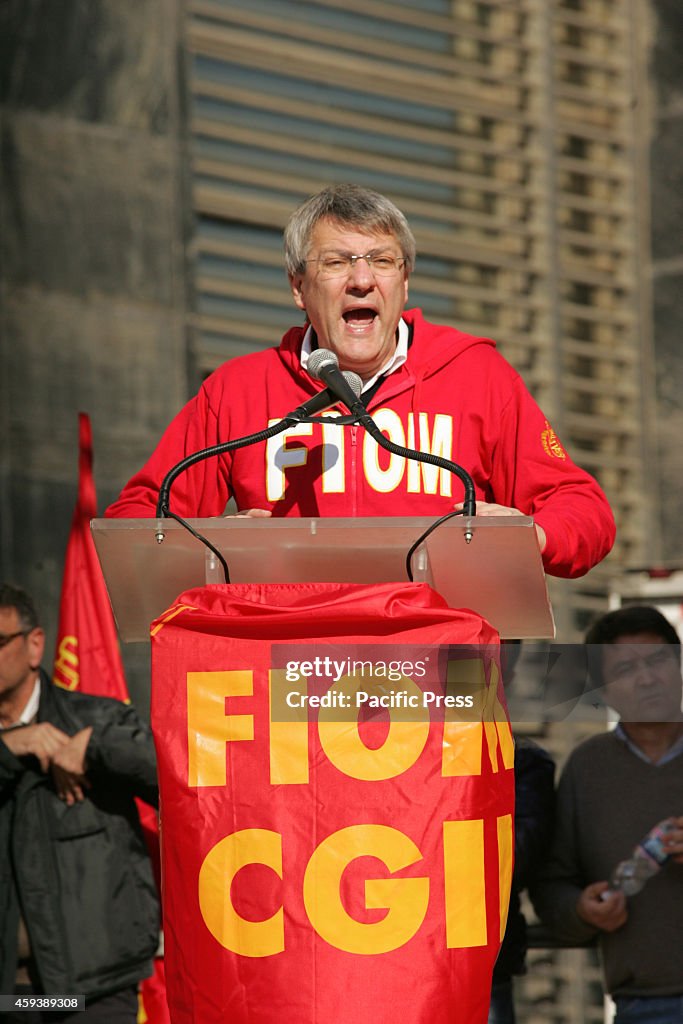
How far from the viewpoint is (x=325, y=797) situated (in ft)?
9.13

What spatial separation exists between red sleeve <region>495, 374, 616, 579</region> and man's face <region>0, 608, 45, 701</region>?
1.99 metres

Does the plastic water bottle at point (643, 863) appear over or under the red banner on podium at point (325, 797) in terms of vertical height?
under

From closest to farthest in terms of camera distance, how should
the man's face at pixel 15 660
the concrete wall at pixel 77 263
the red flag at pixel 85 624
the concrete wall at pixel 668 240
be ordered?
1. the man's face at pixel 15 660
2. the red flag at pixel 85 624
3. the concrete wall at pixel 77 263
4. the concrete wall at pixel 668 240

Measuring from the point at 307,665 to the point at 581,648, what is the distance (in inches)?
59.3

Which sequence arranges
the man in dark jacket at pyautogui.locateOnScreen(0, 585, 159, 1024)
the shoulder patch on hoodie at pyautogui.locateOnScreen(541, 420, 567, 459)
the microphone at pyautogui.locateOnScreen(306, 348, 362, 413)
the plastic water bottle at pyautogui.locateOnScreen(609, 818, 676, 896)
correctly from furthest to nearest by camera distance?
1. the man in dark jacket at pyautogui.locateOnScreen(0, 585, 159, 1024)
2. the plastic water bottle at pyautogui.locateOnScreen(609, 818, 676, 896)
3. the shoulder patch on hoodie at pyautogui.locateOnScreen(541, 420, 567, 459)
4. the microphone at pyautogui.locateOnScreen(306, 348, 362, 413)

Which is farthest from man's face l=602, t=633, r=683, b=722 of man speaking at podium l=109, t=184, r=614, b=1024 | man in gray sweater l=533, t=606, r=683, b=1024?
man speaking at podium l=109, t=184, r=614, b=1024

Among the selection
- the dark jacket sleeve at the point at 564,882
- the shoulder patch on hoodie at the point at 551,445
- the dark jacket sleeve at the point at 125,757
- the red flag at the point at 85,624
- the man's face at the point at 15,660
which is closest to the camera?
the shoulder patch on hoodie at the point at 551,445

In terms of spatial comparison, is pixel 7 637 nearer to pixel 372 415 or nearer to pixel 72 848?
pixel 72 848

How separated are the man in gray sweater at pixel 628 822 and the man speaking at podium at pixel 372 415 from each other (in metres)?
0.80

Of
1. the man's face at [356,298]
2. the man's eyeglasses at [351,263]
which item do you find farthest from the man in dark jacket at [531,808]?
the man's eyeglasses at [351,263]

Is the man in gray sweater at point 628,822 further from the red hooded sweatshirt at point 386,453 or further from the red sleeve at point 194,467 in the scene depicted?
the red sleeve at point 194,467

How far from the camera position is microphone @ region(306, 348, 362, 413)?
3.00 metres

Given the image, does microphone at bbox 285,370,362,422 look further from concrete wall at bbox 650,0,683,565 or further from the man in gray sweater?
concrete wall at bbox 650,0,683,565

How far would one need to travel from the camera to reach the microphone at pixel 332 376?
300cm
